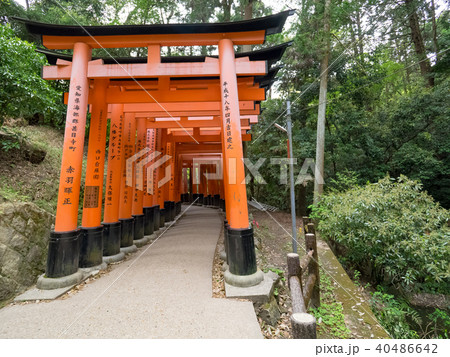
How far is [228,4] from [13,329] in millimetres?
13871

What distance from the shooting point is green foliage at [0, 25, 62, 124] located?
17.1 ft

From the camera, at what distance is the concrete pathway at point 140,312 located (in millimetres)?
2672

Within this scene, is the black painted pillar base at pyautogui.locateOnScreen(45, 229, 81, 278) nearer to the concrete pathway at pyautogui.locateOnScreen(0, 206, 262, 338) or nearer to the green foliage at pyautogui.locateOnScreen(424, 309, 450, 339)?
the concrete pathway at pyautogui.locateOnScreen(0, 206, 262, 338)

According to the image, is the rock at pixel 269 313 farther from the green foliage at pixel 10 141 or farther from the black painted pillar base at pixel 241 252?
the green foliage at pixel 10 141


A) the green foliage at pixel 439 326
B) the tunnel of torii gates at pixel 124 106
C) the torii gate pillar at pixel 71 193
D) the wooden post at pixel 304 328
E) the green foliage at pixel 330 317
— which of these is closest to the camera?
the wooden post at pixel 304 328

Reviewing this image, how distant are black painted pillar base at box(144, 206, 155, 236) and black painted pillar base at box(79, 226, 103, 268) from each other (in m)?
2.83

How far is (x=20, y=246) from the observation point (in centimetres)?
401

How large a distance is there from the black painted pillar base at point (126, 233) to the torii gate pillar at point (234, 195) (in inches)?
134

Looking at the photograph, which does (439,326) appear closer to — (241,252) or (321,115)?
(241,252)

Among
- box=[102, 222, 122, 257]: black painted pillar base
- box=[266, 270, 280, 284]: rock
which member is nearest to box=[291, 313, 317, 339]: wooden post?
box=[266, 270, 280, 284]: rock

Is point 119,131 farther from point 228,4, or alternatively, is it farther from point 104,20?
point 104,20

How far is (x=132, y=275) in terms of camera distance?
4434 millimetres

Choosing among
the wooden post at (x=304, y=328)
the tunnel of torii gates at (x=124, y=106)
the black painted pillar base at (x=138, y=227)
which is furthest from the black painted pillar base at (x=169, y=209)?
the wooden post at (x=304, y=328)

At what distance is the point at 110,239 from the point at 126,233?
26.7 inches
